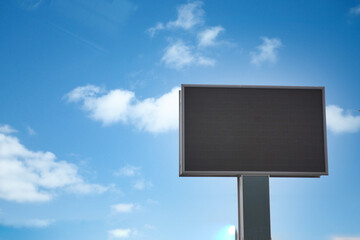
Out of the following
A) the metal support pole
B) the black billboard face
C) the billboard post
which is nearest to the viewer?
the metal support pole

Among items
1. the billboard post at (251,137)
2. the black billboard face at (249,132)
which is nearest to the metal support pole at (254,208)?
the billboard post at (251,137)

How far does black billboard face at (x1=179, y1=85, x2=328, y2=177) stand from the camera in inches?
1298

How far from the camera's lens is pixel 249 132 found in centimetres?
3334

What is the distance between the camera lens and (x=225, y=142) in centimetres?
3312

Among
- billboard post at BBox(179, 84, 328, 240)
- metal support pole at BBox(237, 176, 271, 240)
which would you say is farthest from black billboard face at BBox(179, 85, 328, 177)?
metal support pole at BBox(237, 176, 271, 240)

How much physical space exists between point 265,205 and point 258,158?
268cm

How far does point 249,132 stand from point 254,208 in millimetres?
4322

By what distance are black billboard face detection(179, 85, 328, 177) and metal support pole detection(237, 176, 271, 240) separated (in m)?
0.58

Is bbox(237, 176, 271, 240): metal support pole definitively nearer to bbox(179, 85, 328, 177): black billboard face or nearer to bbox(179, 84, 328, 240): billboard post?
bbox(179, 84, 328, 240): billboard post

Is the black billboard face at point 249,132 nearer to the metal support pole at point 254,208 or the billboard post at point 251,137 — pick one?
the billboard post at point 251,137

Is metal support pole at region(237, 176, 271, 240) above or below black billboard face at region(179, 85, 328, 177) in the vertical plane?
below

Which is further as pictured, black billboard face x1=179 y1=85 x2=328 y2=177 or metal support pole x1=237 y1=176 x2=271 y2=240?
black billboard face x1=179 y1=85 x2=328 y2=177

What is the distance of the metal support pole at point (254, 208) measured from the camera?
32.1m

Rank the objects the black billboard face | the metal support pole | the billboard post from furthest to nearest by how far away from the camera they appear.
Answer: the black billboard face, the billboard post, the metal support pole
